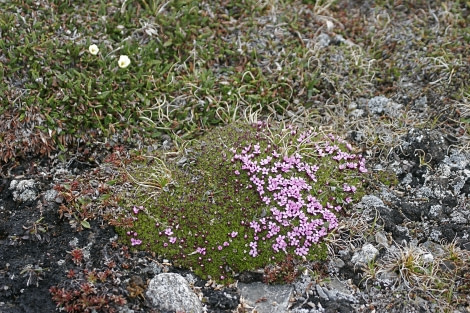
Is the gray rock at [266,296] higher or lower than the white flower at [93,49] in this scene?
lower

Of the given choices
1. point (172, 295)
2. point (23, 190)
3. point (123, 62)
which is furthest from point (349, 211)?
point (23, 190)

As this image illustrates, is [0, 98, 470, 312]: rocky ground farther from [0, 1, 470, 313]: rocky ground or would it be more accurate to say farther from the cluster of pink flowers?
the cluster of pink flowers

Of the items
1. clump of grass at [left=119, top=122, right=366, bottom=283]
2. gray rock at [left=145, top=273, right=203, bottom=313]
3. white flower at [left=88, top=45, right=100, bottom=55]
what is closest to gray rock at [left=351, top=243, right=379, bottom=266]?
clump of grass at [left=119, top=122, right=366, bottom=283]

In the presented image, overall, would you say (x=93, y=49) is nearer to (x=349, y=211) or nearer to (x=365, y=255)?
(x=349, y=211)

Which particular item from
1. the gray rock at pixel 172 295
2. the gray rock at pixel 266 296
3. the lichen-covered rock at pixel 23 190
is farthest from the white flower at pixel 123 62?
the gray rock at pixel 266 296

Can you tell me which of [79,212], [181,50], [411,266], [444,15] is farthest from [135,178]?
[444,15]

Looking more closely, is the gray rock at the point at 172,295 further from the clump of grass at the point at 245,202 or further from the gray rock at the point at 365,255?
the gray rock at the point at 365,255
